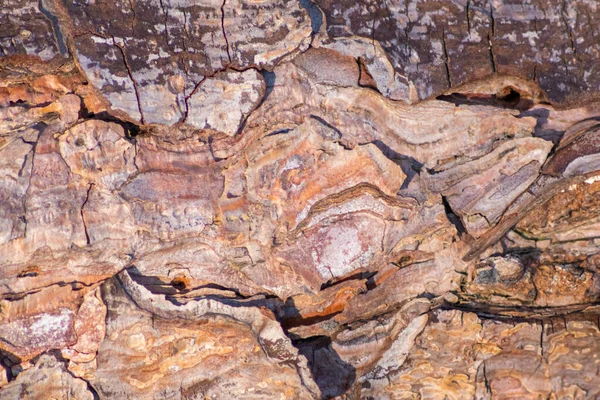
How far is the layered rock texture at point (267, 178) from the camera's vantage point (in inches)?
87.3

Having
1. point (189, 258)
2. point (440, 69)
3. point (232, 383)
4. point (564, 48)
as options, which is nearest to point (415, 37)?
point (440, 69)

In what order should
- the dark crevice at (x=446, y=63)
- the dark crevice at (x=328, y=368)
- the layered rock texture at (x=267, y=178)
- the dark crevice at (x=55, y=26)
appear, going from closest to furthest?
the dark crevice at (x=55, y=26)
the layered rock texture at (x=267, y=178)
the dark crevice at (x=446, y=63)
the dark crevice at (x=328, y=368)

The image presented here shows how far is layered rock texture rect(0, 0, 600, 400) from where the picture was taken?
222 centimetres

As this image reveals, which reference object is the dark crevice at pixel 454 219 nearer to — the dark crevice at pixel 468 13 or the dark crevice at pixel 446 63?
the dark crevice at pixel 446 63

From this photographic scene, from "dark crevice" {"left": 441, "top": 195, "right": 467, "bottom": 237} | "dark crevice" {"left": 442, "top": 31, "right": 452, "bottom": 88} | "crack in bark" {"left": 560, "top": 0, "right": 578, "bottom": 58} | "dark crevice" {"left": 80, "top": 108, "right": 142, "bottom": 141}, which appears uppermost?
"crack in bark" {"left": 560, "top": 0, "right": 578, "bottom": 58}

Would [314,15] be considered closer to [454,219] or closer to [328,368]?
[454,219]

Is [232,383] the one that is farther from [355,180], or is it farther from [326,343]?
[355,180]

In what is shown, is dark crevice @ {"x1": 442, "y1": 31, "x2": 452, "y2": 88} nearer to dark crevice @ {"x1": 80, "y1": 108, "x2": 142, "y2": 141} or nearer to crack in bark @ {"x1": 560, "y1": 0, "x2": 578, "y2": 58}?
crack in bark @ {"x1": 560, "y1": 0, "x2": 578, "y2": 58}

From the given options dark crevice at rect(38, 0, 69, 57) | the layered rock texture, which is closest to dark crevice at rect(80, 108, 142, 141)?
the layered rock texture

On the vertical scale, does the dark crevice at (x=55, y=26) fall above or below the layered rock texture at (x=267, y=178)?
above

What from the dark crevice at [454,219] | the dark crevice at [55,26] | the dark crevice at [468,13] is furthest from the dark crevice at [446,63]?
the dark crevice at [55,26]

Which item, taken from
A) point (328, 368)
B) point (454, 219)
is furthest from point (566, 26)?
point (328, 368)

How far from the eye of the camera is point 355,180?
2.25m

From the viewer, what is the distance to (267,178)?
2.26m
